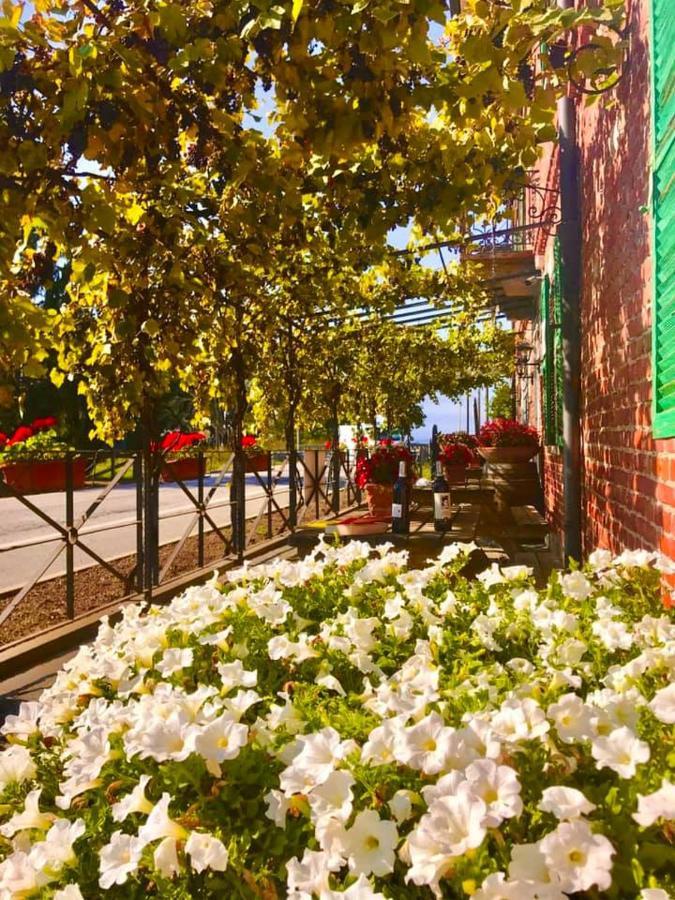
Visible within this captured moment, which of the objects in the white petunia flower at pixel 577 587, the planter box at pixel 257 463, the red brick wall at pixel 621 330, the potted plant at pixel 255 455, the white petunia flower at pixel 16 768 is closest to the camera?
the white petunia flower at pixel 16 768

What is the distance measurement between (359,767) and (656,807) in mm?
404

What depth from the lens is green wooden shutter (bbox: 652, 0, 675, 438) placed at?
219 cm

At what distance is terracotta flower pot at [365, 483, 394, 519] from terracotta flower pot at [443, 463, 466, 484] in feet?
10.0

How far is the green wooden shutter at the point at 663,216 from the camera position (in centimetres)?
219

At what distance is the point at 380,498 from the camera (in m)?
6.50

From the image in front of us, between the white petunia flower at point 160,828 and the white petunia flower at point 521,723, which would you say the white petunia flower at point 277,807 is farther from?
the white petunia flower at point 521,723

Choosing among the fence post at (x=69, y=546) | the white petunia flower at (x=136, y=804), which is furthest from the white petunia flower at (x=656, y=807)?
the fence post at (x=69, y=546)

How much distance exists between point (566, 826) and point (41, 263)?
3.96 metres

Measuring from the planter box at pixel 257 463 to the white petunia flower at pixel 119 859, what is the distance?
7611 mm

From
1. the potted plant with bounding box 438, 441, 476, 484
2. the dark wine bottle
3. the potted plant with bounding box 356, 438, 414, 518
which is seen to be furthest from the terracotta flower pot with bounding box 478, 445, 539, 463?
the dark wine bottle

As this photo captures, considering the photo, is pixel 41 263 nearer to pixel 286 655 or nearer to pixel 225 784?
pixel 286 655

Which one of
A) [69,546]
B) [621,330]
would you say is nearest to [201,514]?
[69,546]

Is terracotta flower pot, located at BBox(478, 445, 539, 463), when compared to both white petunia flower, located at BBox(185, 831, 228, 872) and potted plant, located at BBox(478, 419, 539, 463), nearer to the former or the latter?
potted plant, located at BBox(478, 419, 539, 463)

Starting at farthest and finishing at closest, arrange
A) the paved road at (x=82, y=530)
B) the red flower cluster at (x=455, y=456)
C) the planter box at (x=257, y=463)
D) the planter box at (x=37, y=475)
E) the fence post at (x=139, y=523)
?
the red flower cluster at (x=455, y=456) → the planter box at (x=257, y=463) → the paved road at (x=82, y=530) → the planter box at (x=37, y=475) → the fence post at (x=139, y=523)
